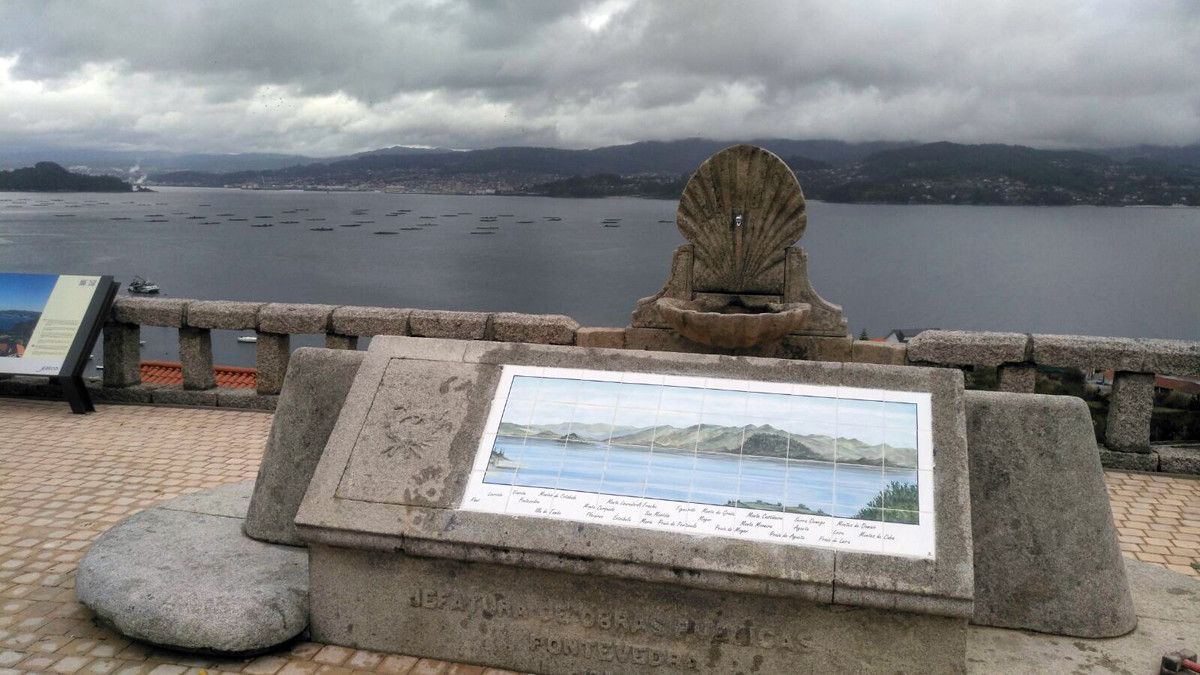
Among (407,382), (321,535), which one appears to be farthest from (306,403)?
(321,535)

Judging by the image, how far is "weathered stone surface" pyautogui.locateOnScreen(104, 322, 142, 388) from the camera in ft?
29.9

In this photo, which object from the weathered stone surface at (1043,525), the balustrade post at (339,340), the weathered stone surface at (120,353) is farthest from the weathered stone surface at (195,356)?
the weathered stone surface at (1043,525)

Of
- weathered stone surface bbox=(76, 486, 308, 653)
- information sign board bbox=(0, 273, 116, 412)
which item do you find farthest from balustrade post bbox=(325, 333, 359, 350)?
weathered stone surface bbox=(76, 486, 308, 653)

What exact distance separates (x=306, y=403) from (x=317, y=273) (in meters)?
61.3

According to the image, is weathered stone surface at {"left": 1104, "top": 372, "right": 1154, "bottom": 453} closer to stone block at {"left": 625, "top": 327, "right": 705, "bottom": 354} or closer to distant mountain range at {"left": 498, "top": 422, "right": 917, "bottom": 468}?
stone block at {"left": 625, "top": 327, "right": 705, "bottom": 354}

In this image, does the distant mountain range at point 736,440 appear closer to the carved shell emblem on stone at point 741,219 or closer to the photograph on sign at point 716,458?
the photograph on sign at point 716,458

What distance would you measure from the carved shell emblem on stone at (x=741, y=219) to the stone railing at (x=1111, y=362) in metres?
2.53

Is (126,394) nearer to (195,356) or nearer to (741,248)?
(195,356)

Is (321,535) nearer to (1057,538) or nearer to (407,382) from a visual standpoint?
(407,382)

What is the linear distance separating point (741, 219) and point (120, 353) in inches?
264

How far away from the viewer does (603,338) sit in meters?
6.08

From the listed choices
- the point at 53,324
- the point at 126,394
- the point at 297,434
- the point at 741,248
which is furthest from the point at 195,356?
the point at 741,248

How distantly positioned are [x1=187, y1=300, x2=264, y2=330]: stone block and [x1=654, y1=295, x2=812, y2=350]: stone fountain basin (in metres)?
4.90

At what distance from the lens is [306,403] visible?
4.88m
